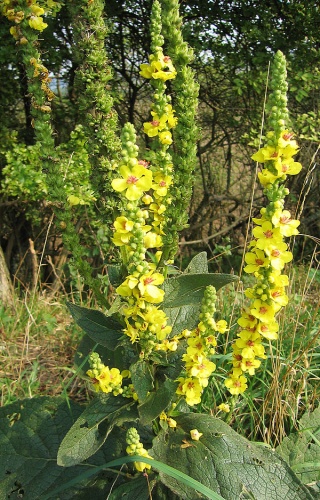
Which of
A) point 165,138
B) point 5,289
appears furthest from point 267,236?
point 5,289

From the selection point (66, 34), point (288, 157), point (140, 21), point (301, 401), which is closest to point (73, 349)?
point (301, 401)

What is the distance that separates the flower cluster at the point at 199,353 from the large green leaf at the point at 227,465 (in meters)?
0.17

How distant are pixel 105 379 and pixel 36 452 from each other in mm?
697

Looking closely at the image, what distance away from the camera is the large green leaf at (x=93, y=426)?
153 cm

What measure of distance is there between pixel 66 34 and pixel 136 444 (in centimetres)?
501

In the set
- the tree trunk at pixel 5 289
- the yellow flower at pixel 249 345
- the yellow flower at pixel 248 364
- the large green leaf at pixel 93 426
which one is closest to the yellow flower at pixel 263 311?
the yellow flower at pixel 249 345

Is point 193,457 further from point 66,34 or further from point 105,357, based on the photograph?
point 66,34

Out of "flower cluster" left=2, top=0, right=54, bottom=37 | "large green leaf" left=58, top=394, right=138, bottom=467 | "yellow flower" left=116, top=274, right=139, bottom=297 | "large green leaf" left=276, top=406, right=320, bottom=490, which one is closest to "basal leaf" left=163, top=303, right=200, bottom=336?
"large green leaf" left=58, top=394, right=138, bottom=467

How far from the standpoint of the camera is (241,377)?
1709 millimetres

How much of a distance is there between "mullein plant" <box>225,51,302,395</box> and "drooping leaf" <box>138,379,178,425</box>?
32 cm

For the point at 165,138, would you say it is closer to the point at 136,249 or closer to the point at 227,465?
the point at 136,249

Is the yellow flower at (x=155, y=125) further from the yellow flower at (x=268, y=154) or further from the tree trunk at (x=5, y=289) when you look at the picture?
the tree trunk at (x=5, y=289)

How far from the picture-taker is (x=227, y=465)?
1617mm

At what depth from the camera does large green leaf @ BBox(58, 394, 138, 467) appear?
1529mm
